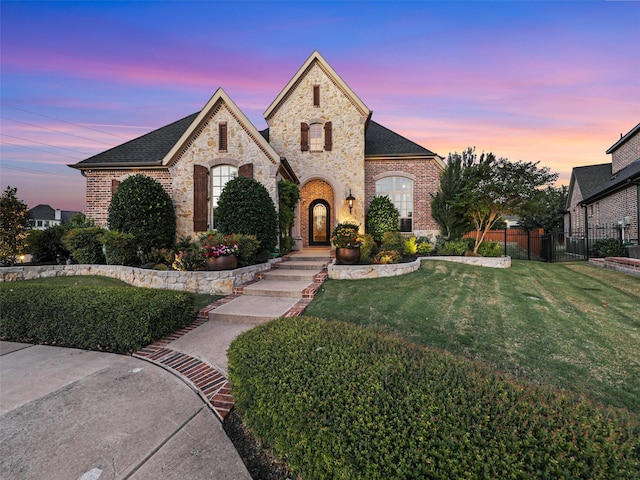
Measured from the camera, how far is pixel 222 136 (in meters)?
10.7

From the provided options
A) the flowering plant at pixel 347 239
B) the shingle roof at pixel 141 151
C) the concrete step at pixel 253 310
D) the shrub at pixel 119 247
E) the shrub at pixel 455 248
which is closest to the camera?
the concrete step at pixel 253 310

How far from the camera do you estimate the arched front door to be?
15.3 meters

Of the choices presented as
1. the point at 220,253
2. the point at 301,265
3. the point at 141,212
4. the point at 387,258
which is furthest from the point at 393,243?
the point at 141,212

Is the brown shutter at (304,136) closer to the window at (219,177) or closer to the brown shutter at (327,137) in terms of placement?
the brown shutter at (327,137)

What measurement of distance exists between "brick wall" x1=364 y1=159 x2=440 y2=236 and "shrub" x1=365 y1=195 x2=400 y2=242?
27.8 inches

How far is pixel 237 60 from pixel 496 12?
30.5 feet

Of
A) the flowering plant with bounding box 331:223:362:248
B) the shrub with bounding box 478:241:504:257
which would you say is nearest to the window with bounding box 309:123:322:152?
the flowering plant with bounding box 331:223:362:248

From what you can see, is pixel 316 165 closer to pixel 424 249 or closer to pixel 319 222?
pixel 319 222

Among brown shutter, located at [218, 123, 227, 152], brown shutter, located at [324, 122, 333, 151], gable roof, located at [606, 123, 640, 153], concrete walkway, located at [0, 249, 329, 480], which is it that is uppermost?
gable roof, located at [606, 123, 640, 153]

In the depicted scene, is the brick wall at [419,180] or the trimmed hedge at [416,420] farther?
the brick wall at [419,180]

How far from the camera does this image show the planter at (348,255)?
874 cm

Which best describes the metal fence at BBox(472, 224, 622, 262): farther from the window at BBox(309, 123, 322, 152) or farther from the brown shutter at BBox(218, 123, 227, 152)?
the brown shutter at BBox(218, 123, 227, 152)

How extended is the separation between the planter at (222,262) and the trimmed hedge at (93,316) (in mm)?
2176

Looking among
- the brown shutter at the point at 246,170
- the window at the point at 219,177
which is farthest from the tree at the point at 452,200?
the window at the point at 219,177
